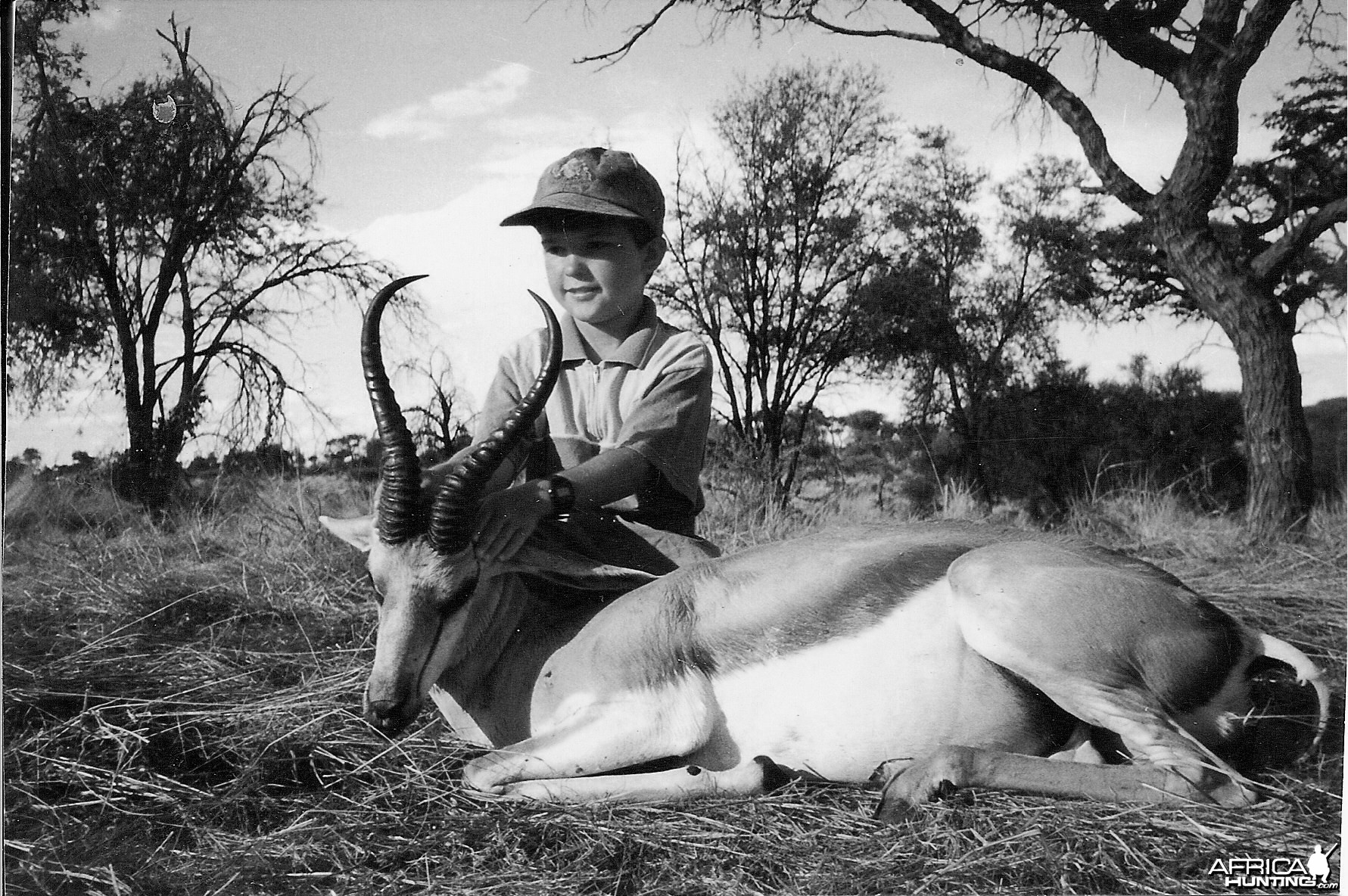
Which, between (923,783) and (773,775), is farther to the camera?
(773,775)

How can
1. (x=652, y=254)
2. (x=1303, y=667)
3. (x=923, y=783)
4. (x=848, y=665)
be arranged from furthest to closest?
(x=652, y=254) → (x=848, y=665) → (x=1303, y=667) → (x=923, y=783)

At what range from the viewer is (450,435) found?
5.93 meters

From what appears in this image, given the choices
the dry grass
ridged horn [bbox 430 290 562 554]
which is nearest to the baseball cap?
ridged horn [bbox 430 290 562 554]

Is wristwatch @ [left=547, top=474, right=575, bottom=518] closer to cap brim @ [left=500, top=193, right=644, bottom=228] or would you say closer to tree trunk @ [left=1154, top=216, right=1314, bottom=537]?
cap brim @ [left=500, top=193, right=644, bottom=228]

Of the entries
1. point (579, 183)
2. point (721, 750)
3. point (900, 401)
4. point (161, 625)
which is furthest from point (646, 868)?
point (900, 401)

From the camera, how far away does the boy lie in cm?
361

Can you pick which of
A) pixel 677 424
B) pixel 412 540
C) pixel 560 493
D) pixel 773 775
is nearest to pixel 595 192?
pixel 677 424

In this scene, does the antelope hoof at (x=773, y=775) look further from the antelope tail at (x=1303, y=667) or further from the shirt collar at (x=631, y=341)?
the shirt collar at (x=631, y=341)

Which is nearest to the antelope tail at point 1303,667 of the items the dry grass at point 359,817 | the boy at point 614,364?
the dry grass at point 359,817

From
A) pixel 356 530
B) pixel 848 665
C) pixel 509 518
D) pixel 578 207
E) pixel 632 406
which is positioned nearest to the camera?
pixel 848 665

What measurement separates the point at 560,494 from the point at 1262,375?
5721mm

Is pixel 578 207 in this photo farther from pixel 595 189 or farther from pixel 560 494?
pixel 560 494

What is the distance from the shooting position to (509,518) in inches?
120

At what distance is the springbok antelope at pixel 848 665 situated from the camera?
8.66ft
